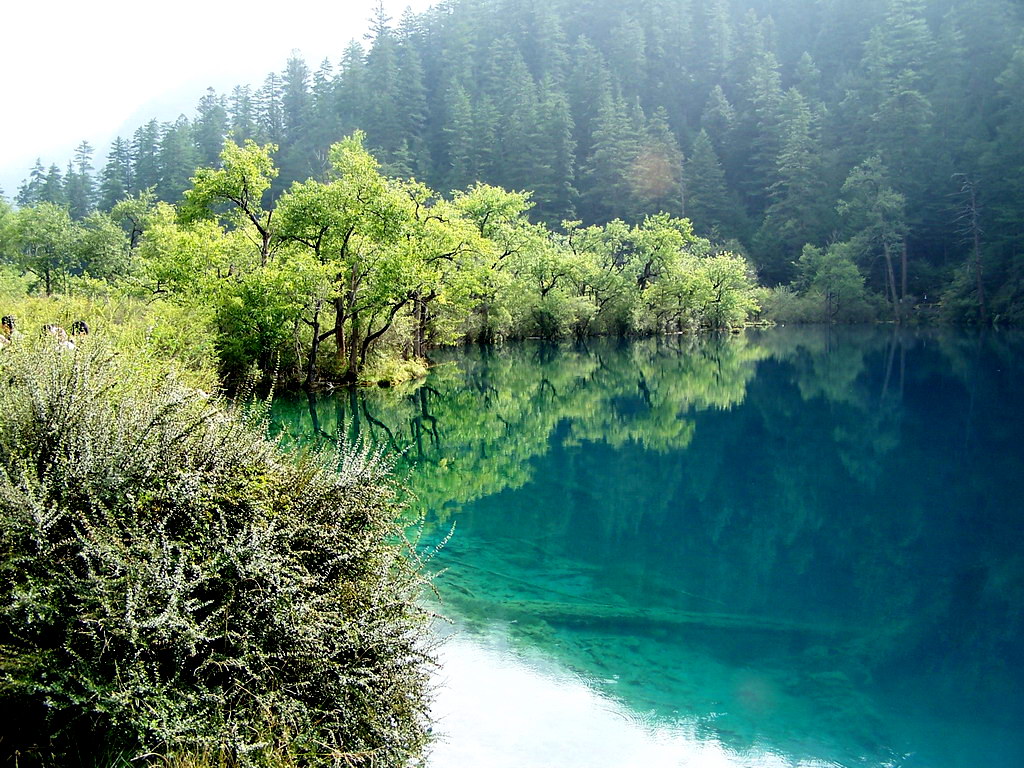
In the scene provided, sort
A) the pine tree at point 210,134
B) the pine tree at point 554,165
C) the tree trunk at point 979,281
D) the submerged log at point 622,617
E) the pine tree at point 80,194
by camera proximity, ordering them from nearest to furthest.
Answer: the submerged log at point 622,617 < the tree trunk at point 979,281 < the pine tree at point 554,165 < the pine tree at point 80,194 < the pine tree at point 210,134

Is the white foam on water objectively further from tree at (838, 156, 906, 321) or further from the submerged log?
tree at (838, 156, 906, 321)

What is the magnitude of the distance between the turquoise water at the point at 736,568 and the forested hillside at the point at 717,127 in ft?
139

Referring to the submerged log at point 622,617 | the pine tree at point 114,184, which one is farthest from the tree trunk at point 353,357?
the pine tree at point 114,184

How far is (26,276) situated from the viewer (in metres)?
43.9

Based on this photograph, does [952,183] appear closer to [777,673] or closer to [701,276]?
[701,276]

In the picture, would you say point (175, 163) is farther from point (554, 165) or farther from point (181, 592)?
point (181, 592)

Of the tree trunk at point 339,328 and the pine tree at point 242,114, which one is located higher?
the pine tree at point 242,114

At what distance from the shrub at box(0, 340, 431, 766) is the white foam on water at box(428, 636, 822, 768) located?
2.57ft

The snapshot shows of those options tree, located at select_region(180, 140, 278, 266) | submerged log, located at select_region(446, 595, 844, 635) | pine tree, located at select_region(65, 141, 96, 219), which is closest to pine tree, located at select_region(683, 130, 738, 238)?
tree, located at select_region(180, 140, 278, 266)

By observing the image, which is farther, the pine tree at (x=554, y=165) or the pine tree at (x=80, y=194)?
the pine tree at (x=80, y=194)

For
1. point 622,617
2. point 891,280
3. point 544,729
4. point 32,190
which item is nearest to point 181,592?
point 544,729

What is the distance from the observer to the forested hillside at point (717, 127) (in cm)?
5819

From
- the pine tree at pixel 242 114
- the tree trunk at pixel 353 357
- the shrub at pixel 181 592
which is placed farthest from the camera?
the pine tree at pixel 242 114

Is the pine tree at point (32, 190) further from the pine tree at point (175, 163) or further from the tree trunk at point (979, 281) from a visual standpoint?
the tree trunk at point (979, 281)
